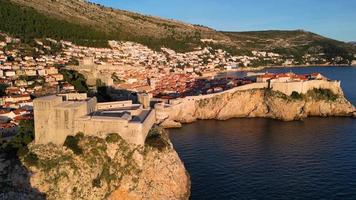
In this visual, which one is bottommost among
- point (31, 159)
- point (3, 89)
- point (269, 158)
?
point (269, 158)

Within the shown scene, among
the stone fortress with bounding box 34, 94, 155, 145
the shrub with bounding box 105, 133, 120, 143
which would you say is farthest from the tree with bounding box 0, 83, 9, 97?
the shrub with bounding box 105, 133, 120, 143

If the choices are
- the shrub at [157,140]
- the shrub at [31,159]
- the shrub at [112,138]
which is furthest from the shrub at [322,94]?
the shrub at [31,159]

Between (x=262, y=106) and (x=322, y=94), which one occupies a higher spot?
(x=322, y=94)

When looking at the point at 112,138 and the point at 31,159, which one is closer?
the point at 31,159

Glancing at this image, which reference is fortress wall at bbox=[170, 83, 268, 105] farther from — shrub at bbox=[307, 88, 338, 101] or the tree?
the tree

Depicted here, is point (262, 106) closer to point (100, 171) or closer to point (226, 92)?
point (226, 92)

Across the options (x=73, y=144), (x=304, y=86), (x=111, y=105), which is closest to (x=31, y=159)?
(x=73, y=144)
